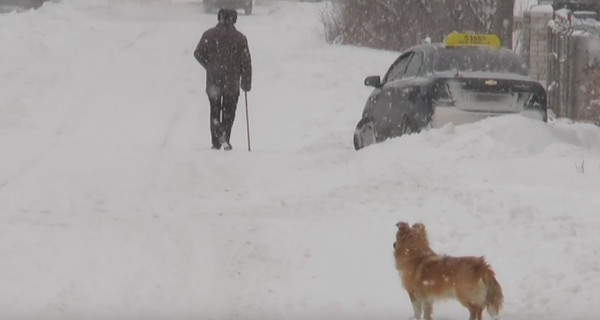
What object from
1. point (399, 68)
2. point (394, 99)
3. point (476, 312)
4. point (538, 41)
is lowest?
point (538, 41)

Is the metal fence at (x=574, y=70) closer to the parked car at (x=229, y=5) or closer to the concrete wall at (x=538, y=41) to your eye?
the concrete wall at (x=538, y=41)

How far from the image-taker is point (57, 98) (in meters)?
22.0

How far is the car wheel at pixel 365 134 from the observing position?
50.3 feet

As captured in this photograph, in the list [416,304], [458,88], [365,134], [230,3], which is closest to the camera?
[416,304]

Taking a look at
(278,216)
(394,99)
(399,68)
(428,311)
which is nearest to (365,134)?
(399,68)

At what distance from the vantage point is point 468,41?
47.2 ft

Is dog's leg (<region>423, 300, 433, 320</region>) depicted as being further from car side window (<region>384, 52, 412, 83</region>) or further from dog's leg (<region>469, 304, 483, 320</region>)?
car side window (<region>384, 52, 412, 83</region>)

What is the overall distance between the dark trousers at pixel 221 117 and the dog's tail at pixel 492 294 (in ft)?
31.2

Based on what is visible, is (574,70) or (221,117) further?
(574,70)

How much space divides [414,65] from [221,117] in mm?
2773

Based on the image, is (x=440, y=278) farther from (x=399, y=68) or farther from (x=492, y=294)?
(x=399, y=68)

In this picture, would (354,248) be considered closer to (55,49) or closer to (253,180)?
(253,180)

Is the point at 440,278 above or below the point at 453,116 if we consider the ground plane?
above

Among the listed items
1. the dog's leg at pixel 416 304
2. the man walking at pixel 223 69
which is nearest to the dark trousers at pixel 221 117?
the man walking at pixel 223 69
